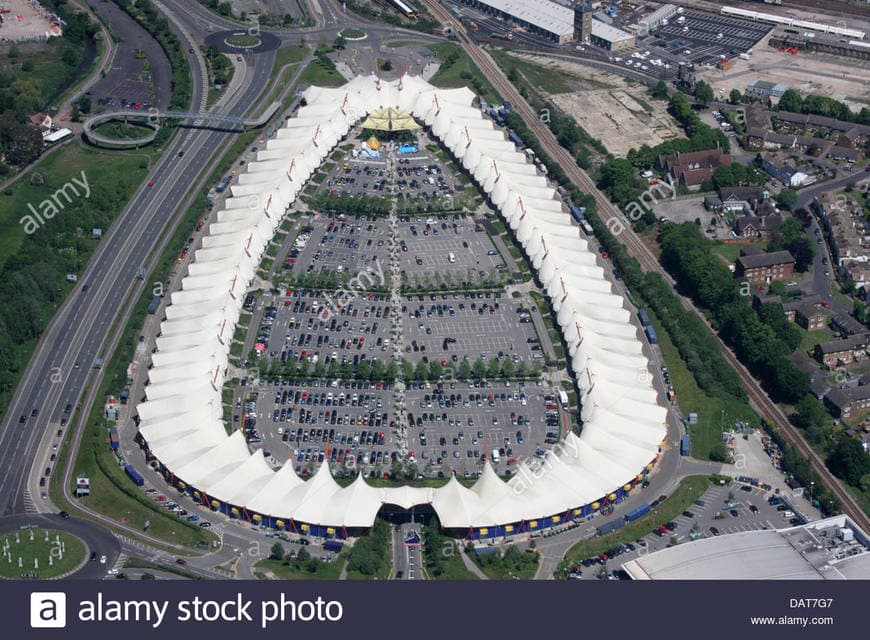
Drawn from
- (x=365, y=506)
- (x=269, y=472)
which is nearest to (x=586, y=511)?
(x=365, y=506)

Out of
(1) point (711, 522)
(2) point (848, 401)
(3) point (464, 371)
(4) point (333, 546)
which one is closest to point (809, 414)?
(2) point (848, 401)

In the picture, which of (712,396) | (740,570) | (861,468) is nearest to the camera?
(740,570)

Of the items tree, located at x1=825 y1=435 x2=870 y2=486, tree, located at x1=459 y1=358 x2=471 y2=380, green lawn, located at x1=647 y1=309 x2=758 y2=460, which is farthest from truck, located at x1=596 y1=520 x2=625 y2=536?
tree, located at x1=459 y1=358 x2=471 y2=380

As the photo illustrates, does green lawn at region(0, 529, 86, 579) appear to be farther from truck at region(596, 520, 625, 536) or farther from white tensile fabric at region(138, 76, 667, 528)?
truck at region(596, 520, 625, 536)

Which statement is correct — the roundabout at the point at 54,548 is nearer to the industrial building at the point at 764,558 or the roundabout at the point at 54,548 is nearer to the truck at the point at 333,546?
the truck at the point at 333,546

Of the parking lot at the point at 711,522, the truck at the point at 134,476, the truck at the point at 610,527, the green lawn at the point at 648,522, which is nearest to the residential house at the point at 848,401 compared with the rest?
the parking lot at the point at 711,522

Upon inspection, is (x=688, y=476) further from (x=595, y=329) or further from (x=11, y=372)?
(x=11, y=372)

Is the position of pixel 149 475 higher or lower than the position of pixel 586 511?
higher
